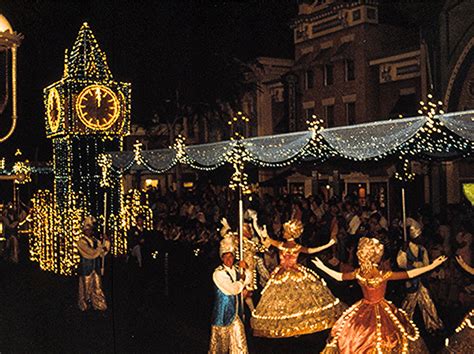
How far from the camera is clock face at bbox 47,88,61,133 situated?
1711 centimetres

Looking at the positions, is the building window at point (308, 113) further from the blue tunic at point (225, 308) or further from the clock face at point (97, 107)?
the blue tunic at point (225, 308)

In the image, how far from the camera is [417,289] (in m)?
10.4

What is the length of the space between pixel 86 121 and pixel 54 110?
1238 millimetres

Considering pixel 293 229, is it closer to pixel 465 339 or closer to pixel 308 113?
pixel 465 339

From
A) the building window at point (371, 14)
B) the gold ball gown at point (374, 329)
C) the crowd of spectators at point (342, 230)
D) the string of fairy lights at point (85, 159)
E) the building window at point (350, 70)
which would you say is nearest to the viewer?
the gold ball gown at point (374, 329)

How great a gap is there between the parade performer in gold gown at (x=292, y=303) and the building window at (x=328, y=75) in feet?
65.5

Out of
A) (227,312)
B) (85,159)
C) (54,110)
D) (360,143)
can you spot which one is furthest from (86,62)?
(227,312)

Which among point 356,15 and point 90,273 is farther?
point 356,15

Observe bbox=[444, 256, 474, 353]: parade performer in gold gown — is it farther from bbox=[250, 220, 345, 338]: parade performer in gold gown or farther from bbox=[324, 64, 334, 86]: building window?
bbox=[324, 64, 334, 86]: building window

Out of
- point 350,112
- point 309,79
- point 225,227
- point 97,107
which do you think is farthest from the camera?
point 309,79

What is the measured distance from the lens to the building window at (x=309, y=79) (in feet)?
101

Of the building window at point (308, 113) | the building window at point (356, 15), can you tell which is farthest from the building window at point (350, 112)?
the building window at point (356, 15)

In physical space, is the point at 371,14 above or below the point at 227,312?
above

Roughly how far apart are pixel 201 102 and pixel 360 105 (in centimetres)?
720
